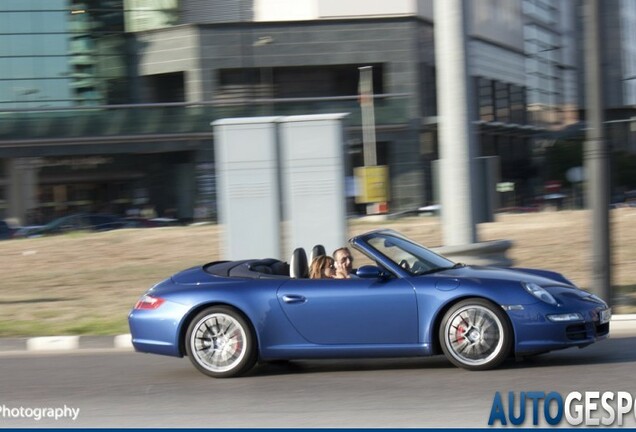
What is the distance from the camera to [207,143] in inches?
1603

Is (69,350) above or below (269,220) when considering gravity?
below

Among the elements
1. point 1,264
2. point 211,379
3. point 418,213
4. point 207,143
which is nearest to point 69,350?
point 211,379

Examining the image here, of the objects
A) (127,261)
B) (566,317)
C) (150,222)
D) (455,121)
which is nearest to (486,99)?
(150,222)

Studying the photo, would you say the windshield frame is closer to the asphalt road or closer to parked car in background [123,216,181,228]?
the asphalt road

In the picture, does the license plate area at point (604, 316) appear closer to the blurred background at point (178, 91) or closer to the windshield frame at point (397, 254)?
the windshield frame at point (397, 254)

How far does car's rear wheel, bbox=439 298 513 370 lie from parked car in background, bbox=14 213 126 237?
2930 cm

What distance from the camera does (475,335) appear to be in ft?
25.6

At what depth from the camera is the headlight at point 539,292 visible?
7.74 meters

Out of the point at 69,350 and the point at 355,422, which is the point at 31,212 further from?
the point at 355,422

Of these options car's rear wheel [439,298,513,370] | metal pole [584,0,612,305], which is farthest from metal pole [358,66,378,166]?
car's rear wheel [439,298,513,370]

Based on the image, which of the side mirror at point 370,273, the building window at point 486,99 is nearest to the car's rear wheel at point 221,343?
the side mirror at point 370,273

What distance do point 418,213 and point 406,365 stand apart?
25.1 meters

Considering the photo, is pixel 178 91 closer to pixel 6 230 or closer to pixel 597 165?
pixel 6 230

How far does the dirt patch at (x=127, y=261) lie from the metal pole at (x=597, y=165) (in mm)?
565
